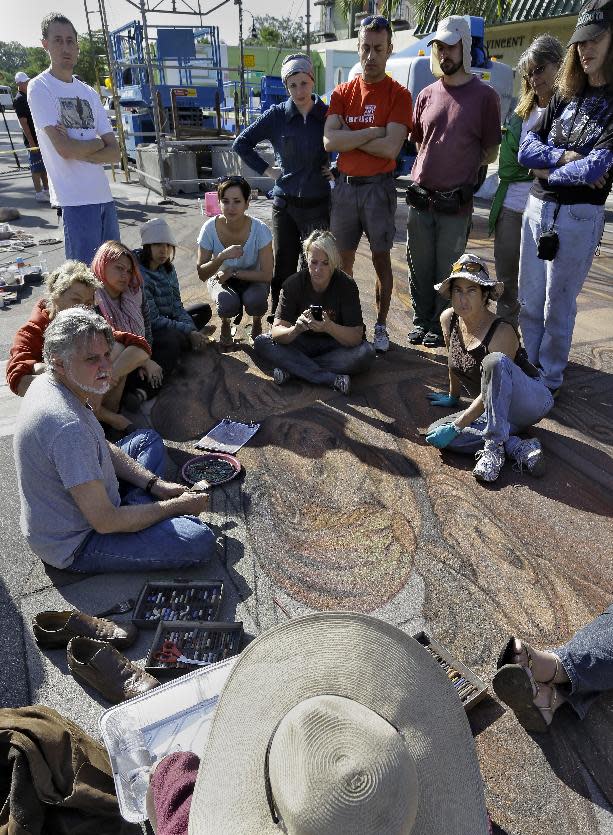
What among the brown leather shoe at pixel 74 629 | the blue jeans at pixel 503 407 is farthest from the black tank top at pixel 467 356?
the brown leather shoe at pixel 74 629

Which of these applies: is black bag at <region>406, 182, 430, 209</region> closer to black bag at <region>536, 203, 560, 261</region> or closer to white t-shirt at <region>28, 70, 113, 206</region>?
black bag at <region>536, 203, 560, 261</region>

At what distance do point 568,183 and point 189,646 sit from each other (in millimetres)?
3266

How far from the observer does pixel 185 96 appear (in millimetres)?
13703

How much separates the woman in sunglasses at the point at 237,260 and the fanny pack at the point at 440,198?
50.1 inches

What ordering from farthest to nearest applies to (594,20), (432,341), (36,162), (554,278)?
(36,162)
(432,341)
(554,278)
(594,20)

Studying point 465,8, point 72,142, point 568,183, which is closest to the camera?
point 568,183

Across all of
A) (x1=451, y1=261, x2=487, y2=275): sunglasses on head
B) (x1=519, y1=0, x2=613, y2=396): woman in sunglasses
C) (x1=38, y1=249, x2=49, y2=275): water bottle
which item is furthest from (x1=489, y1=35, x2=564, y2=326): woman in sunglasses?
(x1=38, y1=249, x2=49, y2=275): water bottle

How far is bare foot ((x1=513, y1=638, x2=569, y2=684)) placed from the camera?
82.5 inches

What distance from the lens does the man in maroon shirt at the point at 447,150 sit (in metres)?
4.23

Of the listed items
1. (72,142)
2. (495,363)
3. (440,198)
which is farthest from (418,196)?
(72,142)

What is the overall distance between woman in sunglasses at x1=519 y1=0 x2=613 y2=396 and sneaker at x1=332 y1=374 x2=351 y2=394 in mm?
1367

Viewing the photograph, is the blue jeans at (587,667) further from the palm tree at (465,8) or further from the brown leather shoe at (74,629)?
the palm tree at (465,8)

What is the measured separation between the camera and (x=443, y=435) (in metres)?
3.63

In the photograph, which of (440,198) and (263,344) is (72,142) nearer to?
(263,344)
